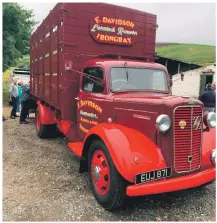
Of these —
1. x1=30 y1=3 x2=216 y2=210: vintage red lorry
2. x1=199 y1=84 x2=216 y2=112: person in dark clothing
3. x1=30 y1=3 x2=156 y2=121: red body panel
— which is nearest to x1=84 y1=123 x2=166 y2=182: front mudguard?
x1=30 y1=3 x2=216 y2=210: vintage red lorry

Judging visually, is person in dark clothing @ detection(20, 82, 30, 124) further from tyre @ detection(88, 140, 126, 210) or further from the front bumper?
the front bumper

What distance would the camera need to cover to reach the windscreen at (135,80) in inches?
195

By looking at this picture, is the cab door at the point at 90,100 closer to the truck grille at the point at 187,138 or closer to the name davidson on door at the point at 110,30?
the name davidson on door at the point at 110,30

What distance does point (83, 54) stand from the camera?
605 cm

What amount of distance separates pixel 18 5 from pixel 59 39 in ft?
52.4

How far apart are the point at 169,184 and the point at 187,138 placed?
70 cm

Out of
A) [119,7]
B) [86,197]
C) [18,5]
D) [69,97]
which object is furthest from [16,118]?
[18,5]

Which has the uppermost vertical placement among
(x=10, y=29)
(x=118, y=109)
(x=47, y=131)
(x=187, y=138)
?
(x=10, y=29)

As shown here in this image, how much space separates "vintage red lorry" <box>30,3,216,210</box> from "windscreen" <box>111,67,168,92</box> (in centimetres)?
2

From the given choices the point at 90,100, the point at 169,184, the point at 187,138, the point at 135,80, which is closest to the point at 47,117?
the point at 90,100

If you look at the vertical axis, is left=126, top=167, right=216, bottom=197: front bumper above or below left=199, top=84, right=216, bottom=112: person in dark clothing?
below

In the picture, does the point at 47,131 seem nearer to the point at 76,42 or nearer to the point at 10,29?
the point at 76,42

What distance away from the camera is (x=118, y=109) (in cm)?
455

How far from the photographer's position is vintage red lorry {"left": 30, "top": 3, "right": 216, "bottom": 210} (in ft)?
12.2
